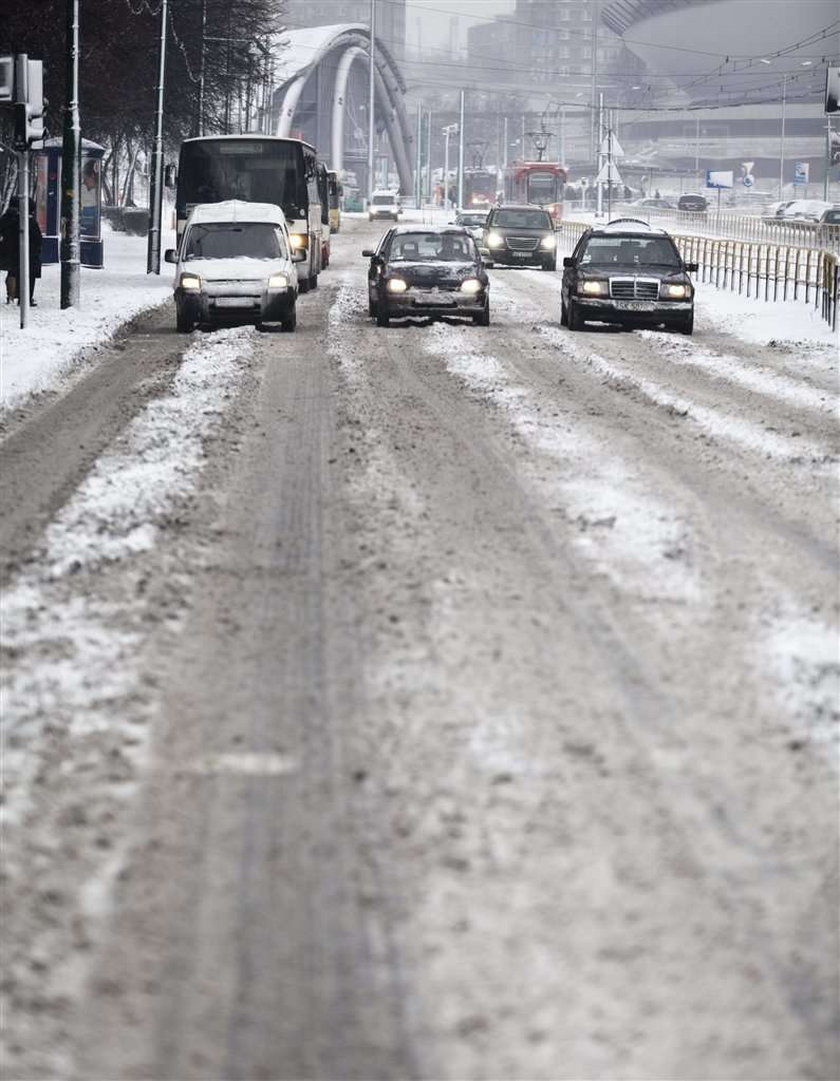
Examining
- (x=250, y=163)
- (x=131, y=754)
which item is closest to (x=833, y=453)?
(x=131, y=754)

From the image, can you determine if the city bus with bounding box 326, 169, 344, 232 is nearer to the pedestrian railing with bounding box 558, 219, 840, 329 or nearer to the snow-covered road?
the pedestrian railing with bounding box 558, 219, 840, 329

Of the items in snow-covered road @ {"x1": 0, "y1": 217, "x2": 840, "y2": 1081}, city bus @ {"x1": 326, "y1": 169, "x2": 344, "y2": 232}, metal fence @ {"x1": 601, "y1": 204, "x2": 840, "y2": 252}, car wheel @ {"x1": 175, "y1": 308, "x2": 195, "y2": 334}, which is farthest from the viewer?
city bus @ {"x1": 326, "y1": 169, "x2": 344, "y2": 232}

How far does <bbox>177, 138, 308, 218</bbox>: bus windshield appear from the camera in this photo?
36375 millimetres

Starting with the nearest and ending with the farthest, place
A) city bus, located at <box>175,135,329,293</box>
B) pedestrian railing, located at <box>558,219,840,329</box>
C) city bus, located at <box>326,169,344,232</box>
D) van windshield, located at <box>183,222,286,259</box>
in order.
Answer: van windshield, located at <box>183,222,286,259</box> → pedestrian railing, located at <box>558,219,840,329</box> → city bus, located at <box>175,135,329,293</box> → city bus, located at <box>326,169,344,232</box>

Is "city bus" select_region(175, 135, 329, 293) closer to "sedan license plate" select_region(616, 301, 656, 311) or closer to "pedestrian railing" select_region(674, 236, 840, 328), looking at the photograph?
"pedestrian railing" select_region(674, 236, 840, 328)

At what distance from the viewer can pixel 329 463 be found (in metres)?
12.2

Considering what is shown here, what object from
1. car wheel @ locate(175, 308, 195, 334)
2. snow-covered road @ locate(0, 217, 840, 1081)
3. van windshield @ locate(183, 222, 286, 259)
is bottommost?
snow-covered road @ locate(0, 217, 840, 1081)

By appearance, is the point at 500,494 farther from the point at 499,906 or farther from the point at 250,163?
the point at 250,163

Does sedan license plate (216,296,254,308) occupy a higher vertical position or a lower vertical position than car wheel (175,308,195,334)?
higher

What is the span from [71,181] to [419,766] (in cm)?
2508

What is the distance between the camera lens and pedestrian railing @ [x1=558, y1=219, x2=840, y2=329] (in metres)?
29.0

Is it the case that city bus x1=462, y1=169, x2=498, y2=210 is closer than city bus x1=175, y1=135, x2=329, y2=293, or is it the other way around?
city bus x1=175, y1=135, x2=329, y2=293

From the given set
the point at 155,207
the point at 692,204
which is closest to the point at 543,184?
the point at 692,204

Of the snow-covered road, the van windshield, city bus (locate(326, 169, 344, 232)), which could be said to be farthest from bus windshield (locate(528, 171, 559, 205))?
the snow-covered road
